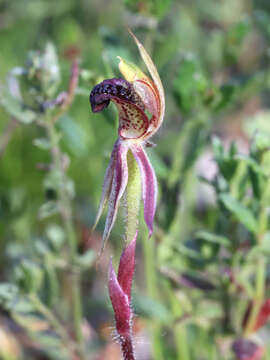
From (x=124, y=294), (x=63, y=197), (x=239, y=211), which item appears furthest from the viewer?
(x=63, y=197)

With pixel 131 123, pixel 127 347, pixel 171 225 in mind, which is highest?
pixel 171 225

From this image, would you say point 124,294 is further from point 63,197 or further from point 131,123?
point 63,197

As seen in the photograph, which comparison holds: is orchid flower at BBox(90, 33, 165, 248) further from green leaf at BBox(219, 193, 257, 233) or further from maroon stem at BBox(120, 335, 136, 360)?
green leaf at BBox(219, 193, 257, 233)

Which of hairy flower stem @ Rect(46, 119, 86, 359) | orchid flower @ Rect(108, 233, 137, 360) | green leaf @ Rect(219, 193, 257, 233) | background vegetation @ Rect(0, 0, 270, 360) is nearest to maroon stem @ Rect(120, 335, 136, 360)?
orchid flower @ Rect(108, 233, 137, 360)

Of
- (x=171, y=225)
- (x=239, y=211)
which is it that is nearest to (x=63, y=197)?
(x=171, y=225)

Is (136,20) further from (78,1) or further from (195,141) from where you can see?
(78,1)

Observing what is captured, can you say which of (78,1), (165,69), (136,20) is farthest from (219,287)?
(78,1)

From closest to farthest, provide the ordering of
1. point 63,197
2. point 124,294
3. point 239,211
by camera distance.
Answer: point 124,294
point 239,211
point 63,197
